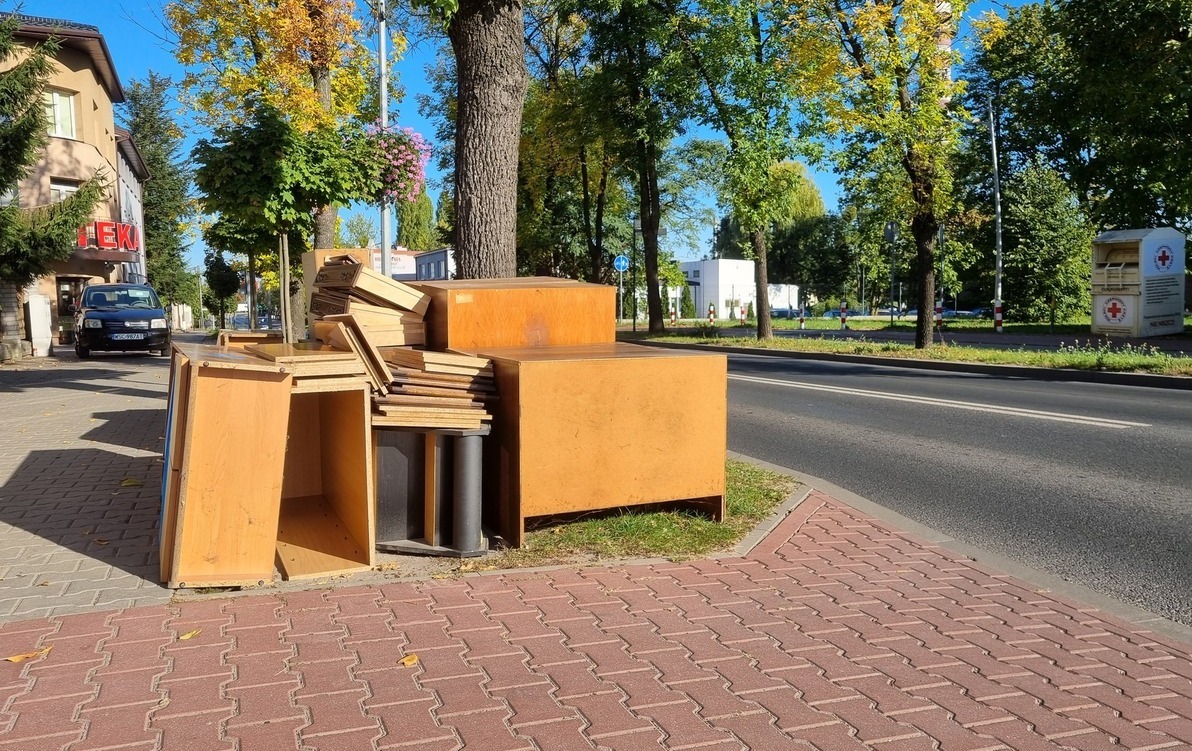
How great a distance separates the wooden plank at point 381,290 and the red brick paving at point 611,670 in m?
2.03

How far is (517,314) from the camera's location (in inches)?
223

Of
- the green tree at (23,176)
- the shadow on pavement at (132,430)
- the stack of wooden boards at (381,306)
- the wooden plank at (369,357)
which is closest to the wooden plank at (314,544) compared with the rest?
the wooden plank at (369,357)

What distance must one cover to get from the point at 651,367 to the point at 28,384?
46.5 ft

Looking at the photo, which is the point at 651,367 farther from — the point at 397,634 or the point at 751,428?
the point at 751,428

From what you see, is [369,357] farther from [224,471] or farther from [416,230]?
[416,230]

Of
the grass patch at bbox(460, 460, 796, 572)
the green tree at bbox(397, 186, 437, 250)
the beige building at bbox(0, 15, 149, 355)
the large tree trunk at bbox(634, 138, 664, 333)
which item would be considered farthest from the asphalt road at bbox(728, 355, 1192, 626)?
the green tree at bbox(397, 186, 437, 250)

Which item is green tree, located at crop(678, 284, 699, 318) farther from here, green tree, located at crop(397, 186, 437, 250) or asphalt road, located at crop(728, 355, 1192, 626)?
asphalt road, located at crop(728, 355, 1192, 626)

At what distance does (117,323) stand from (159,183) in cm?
4052

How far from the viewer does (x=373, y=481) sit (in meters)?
4.66

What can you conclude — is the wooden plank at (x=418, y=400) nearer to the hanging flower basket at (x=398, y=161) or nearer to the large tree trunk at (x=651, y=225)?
the hanging flower basket at (x=398, y=161)

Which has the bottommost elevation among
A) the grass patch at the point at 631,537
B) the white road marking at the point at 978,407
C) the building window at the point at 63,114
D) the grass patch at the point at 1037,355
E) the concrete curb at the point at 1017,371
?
the grass patch at the point at 631,537

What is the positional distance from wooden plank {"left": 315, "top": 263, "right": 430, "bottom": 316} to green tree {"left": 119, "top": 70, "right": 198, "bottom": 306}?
56120 mm

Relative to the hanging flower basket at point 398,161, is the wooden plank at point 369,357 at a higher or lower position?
lower

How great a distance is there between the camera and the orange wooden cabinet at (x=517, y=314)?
216 inches
